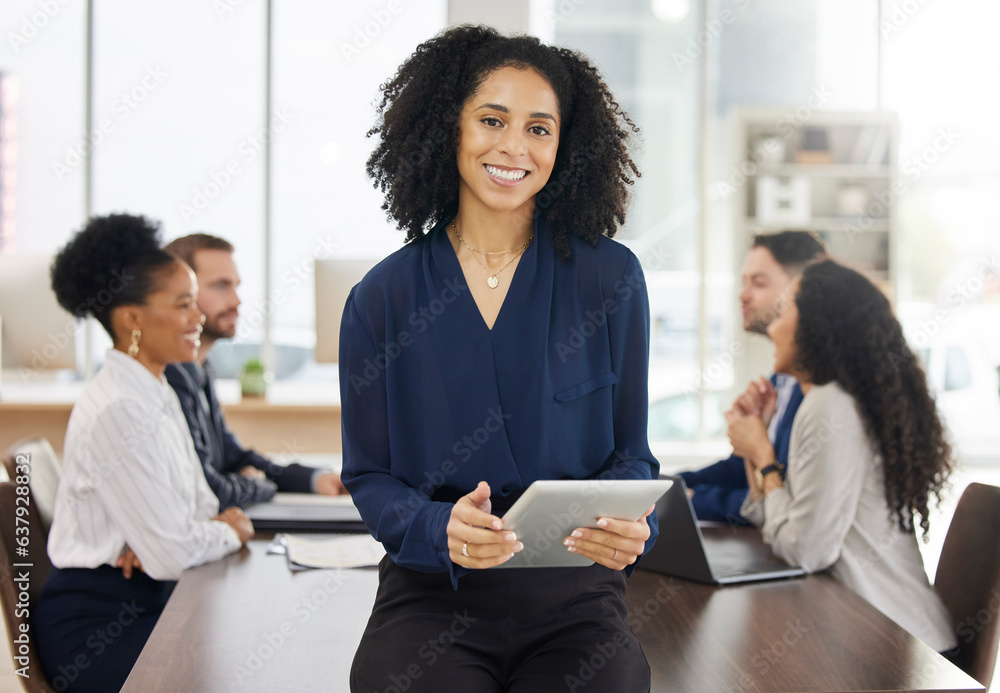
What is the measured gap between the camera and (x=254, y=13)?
559 centimetres

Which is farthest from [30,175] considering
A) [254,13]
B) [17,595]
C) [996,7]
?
[996,7]

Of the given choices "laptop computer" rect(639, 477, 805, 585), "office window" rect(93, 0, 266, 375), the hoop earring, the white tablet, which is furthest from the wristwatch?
"office window" rect(93, 0, 266, 375)

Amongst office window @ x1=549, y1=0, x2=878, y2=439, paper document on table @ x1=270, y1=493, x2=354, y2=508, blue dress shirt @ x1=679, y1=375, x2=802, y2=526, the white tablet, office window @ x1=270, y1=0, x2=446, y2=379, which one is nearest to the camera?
the white tablet

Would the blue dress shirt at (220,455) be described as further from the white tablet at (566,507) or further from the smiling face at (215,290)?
the white tablet at (566,507)

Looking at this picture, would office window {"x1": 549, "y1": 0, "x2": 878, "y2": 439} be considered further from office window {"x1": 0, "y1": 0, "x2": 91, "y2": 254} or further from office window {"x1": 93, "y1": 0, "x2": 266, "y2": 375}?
office window {"x1": 0, "y1": 0, "x2": 91, "y2": 254}

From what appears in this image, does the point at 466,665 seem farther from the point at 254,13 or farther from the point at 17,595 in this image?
the point at 254,13

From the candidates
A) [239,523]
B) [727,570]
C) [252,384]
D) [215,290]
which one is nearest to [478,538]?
[727,570]

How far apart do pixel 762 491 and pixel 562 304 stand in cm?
107

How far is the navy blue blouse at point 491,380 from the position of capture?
1.35 metres

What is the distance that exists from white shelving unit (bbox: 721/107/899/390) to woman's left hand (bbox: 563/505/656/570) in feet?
15.3

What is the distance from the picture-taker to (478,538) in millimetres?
1164

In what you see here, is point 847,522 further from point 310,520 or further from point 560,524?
point 310,520

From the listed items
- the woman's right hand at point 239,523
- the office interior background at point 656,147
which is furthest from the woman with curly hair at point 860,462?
the office interior background at point 656,147

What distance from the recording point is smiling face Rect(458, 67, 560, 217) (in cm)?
140
